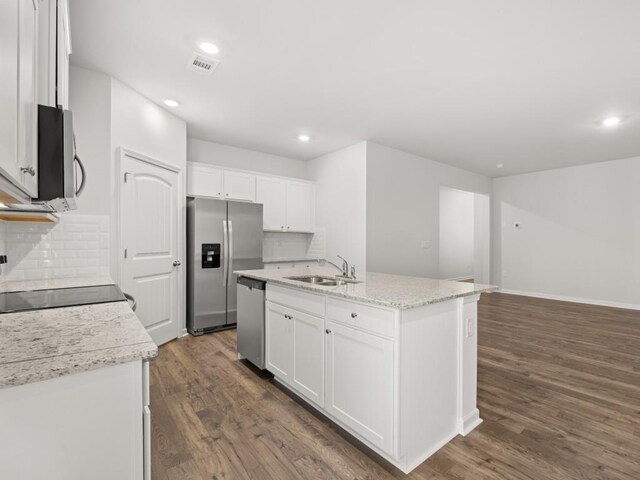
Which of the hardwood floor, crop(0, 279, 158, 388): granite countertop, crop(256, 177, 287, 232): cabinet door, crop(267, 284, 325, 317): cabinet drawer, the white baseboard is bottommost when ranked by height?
the hardwood floor

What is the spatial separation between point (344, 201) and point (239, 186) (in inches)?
62.9

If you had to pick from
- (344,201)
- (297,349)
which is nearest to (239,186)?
(344,201)

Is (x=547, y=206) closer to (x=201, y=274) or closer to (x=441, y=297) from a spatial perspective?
(x=441, y=297)

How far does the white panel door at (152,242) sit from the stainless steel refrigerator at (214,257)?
0.60ft

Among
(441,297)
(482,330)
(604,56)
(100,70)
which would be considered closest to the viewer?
(441,297)

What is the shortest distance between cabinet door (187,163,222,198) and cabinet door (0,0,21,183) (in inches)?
→ 141

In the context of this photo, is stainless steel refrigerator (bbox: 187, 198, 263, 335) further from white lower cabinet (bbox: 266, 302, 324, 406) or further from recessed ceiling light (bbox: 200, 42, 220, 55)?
recessed ceiling light (bbox: 200, 42, 220, 55)

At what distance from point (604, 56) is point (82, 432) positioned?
3.81 m

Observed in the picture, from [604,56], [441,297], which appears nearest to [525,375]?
[441,297]

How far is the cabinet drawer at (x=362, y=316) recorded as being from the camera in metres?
1.64

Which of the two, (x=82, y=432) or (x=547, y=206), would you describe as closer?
(x=82, y=432)

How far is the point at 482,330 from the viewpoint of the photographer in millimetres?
4164

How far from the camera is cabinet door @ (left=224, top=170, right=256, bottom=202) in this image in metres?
4.53

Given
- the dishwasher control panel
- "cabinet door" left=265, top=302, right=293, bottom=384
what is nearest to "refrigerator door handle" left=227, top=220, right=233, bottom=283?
the dishwasher control panel
